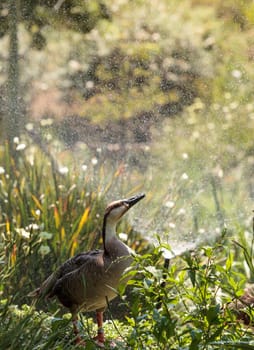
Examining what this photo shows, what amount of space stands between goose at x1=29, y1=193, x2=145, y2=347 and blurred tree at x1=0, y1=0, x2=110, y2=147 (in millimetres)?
1130

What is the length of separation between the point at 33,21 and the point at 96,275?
4.85 feet

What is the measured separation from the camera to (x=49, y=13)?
369 cm

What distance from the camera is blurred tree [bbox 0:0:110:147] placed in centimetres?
363

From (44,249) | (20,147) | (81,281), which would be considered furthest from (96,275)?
(20,147)

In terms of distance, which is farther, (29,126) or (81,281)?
(29,126)

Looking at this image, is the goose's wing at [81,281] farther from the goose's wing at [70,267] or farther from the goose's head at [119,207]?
the goose's head at [119,207]

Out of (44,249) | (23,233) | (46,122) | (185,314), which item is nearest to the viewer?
(185,314)

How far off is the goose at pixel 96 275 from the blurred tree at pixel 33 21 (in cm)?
113

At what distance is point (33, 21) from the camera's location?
3.73 metres

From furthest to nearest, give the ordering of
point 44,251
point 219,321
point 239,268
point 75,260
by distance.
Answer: point 239,268 → point 44,251 → point 75,260 → point 219,321

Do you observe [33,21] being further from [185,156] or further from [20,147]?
[185,156]

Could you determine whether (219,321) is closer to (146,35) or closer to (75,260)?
(75,260)

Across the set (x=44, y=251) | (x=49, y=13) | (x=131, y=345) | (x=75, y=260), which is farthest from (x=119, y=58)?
(x=131, y=345)

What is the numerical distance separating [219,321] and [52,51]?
2.00m
